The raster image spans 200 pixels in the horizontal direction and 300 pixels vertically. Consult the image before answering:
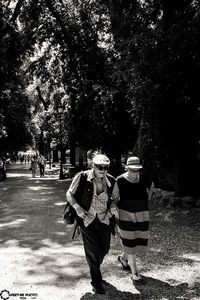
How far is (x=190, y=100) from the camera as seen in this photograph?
1134 cm

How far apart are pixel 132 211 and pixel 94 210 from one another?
0.63 metres

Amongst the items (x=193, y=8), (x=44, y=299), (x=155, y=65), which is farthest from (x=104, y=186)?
(x=193, y=8)

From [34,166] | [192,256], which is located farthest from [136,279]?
[34,166]

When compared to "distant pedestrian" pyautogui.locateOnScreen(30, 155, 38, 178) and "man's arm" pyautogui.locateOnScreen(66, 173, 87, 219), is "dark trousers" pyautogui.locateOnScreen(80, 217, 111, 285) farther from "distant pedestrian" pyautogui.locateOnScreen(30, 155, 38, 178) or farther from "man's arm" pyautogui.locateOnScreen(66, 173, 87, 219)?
"distant pedestrian" pyautogui.locateOnScreen(30, 155, 38, 178)

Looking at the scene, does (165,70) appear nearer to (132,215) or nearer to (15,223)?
(15,223)

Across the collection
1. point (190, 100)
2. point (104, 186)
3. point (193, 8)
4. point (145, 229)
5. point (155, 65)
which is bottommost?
point (145, 229)

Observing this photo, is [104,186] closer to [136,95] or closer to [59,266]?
[59,266]

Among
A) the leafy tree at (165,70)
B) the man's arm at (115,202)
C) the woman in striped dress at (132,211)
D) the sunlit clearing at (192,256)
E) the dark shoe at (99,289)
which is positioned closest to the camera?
the dark shoe at (99,289)

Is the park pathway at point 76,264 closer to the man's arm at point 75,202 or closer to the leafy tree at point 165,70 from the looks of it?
the man's arm at point 75,202

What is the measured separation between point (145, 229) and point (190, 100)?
6243 millimetres

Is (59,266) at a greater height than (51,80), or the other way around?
(51,80)

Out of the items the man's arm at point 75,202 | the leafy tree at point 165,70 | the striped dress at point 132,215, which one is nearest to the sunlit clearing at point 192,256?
the striped dress at point 132,215

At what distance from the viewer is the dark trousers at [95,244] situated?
532 cm

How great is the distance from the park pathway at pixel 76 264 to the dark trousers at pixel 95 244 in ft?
0.87
